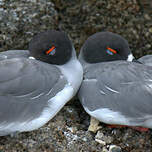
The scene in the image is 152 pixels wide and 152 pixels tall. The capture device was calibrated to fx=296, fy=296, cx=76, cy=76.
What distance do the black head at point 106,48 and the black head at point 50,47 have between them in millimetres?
353

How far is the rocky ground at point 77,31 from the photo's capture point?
2.55 meters

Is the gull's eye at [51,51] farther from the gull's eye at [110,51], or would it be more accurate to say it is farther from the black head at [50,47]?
the gull's eye at [110,51]

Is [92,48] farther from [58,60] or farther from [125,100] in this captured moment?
[125,100]

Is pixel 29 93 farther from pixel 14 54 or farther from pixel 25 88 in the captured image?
pixel 14 54

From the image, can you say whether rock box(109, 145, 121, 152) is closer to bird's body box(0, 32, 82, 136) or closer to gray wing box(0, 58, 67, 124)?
bird's body box(0, 32, 82, 136)

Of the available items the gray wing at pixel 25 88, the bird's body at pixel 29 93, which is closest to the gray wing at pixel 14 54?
the bird's body at pixel 29 93

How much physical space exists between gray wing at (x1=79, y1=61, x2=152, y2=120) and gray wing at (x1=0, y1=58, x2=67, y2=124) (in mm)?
296

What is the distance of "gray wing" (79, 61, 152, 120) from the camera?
2494mm

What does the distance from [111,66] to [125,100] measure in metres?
0.41

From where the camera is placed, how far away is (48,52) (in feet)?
8.80

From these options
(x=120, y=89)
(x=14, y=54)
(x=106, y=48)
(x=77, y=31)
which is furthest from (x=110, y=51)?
(x=14, y=54)

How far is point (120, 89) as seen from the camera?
2.56 m

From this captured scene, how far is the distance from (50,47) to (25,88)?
50 centimetres

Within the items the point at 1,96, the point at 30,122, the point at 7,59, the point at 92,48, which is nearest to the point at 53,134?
the point at 30,122
